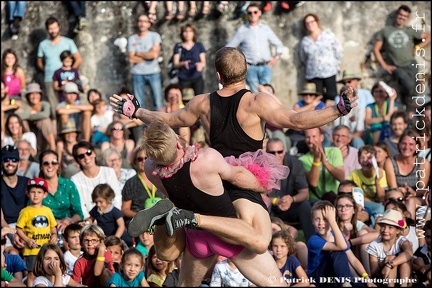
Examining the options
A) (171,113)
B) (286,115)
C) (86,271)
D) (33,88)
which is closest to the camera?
(286,115)

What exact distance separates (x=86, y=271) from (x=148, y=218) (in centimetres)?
323

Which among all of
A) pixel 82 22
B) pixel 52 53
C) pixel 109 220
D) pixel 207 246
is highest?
pixel 82 22

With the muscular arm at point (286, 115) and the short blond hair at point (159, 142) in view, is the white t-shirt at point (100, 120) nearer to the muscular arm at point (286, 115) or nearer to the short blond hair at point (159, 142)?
the muscular arm at point (286, 115)

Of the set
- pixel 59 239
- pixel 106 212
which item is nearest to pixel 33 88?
pixel 106 212

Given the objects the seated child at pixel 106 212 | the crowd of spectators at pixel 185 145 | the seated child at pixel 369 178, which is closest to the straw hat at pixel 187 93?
the crowd of spectators at pixel 185 145

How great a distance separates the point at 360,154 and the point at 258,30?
314 centimetres

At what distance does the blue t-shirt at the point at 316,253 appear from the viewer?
11.4 meters

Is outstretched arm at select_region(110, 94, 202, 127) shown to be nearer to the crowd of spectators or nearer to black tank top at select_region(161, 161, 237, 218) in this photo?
the crowd of spectators

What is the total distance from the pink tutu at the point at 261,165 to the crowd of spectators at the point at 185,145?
0.49 meters

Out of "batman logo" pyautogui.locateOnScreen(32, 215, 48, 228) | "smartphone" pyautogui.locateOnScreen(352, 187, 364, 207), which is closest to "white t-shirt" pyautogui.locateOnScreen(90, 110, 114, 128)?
"batman logo" pyautogui.locateOnScreen(32, 215, 48, 228)

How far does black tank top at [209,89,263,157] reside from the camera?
29.0 feet

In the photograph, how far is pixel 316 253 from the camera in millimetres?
11438

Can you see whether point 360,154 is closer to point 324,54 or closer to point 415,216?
point 415,216

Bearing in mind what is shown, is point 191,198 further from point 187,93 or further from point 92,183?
point 187,93
